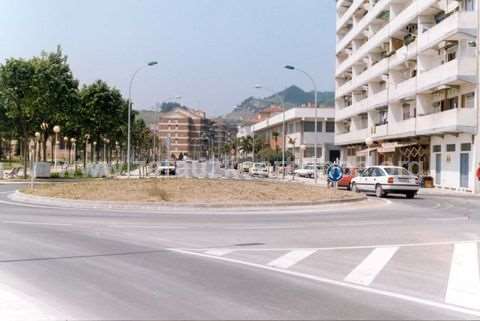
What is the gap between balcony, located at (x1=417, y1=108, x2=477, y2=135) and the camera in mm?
39500

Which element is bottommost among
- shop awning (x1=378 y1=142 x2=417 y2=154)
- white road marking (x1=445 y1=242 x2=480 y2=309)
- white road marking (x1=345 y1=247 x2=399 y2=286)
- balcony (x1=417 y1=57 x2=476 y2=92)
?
white road marking (x1=445 y1=242 x2=480 y2=309)

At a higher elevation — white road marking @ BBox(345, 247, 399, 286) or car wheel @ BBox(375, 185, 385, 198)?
car wheel @ BBox(375, 185, 385, 198)

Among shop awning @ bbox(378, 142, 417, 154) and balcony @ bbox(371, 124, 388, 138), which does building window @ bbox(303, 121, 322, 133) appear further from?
shop awning @ bbox(378, 142, 417, 154)

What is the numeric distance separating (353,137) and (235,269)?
6111 centimetres

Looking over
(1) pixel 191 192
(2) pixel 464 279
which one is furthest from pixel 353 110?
(2) pixel 464 279

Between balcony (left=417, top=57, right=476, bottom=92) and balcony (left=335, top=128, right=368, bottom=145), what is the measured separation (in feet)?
66.3

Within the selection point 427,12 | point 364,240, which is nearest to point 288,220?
point 364,240

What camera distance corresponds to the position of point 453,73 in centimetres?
4022

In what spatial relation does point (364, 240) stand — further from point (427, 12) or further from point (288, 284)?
point (427, 12)

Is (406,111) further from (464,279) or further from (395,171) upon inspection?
(464,279)

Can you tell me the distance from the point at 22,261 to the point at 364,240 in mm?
7450

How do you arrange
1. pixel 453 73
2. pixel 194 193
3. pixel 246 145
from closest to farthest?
pixel 194 193 < pixel 453 73 < pixel 246 145

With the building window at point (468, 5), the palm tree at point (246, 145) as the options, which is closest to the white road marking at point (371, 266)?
the building window at point (468, 5)

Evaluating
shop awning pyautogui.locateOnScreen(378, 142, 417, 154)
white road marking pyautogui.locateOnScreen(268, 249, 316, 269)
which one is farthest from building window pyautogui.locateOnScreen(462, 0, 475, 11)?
white road marking pyautogui.locateOnScreen(268, 249, 316, 269)
